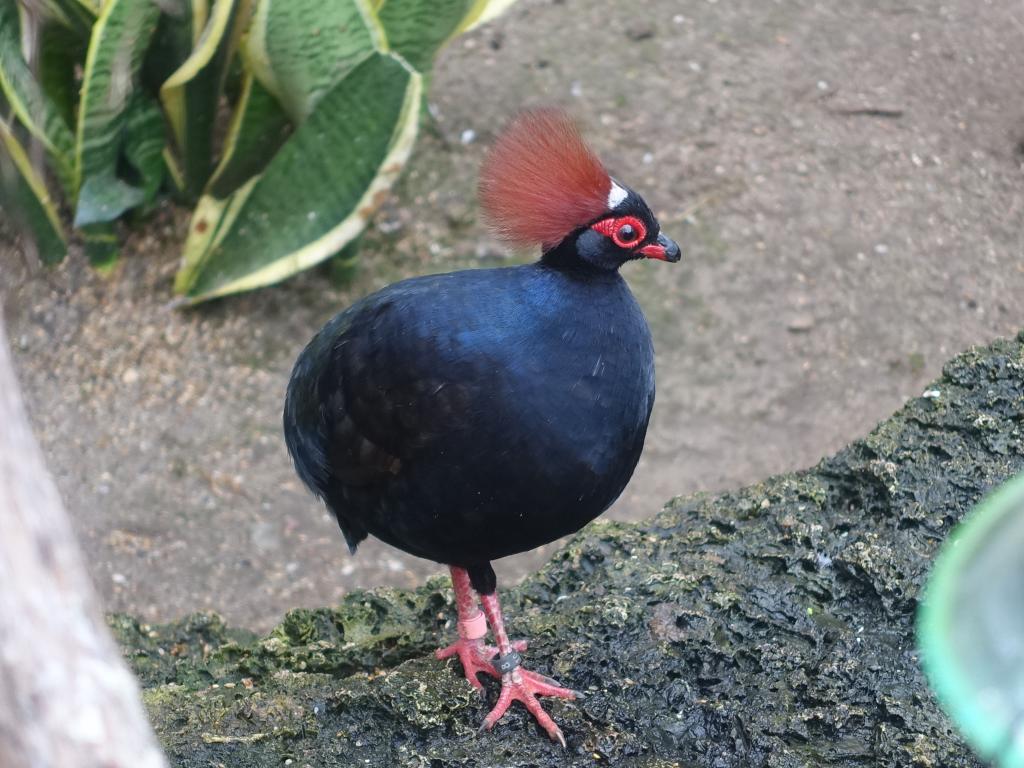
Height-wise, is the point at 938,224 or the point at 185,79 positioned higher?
the point at 185,79

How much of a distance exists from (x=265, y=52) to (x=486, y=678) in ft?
8.26

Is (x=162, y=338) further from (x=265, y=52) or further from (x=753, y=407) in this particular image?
(x=753, y=407)

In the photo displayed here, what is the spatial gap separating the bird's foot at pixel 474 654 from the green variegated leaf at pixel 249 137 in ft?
8.14

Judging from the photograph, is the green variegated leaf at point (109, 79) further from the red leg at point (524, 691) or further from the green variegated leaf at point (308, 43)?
the red leg at point (524, 691)

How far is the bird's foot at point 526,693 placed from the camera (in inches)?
87.7

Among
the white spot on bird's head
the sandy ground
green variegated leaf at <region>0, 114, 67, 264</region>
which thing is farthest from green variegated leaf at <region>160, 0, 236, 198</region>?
the white spot on bird's head

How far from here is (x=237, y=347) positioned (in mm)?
4594

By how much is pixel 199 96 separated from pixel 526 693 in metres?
2.84

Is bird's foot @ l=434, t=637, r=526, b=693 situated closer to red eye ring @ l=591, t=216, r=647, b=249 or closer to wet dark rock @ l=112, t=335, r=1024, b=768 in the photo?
wet dark rock @ l=112, t=335, r=1024, b=768

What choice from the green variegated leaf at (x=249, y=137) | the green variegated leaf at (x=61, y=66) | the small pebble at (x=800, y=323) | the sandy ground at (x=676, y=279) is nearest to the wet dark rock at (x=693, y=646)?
the sandy ground at (x=676, y=279)

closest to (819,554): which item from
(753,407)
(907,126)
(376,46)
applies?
(753,407)

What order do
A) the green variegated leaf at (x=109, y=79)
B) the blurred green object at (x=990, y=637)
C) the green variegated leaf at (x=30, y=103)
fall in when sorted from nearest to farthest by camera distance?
the blurred green object at (x=990, y=637) → the green variegated leaf at (x=109, y=79) → the green variegated leaf at (x=30, y=103)

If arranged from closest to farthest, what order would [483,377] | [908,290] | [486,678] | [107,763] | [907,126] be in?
[107,763], [483,377], [486,678], [908,290], [907,126]

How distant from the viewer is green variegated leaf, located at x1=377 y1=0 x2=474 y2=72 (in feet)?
13.9
